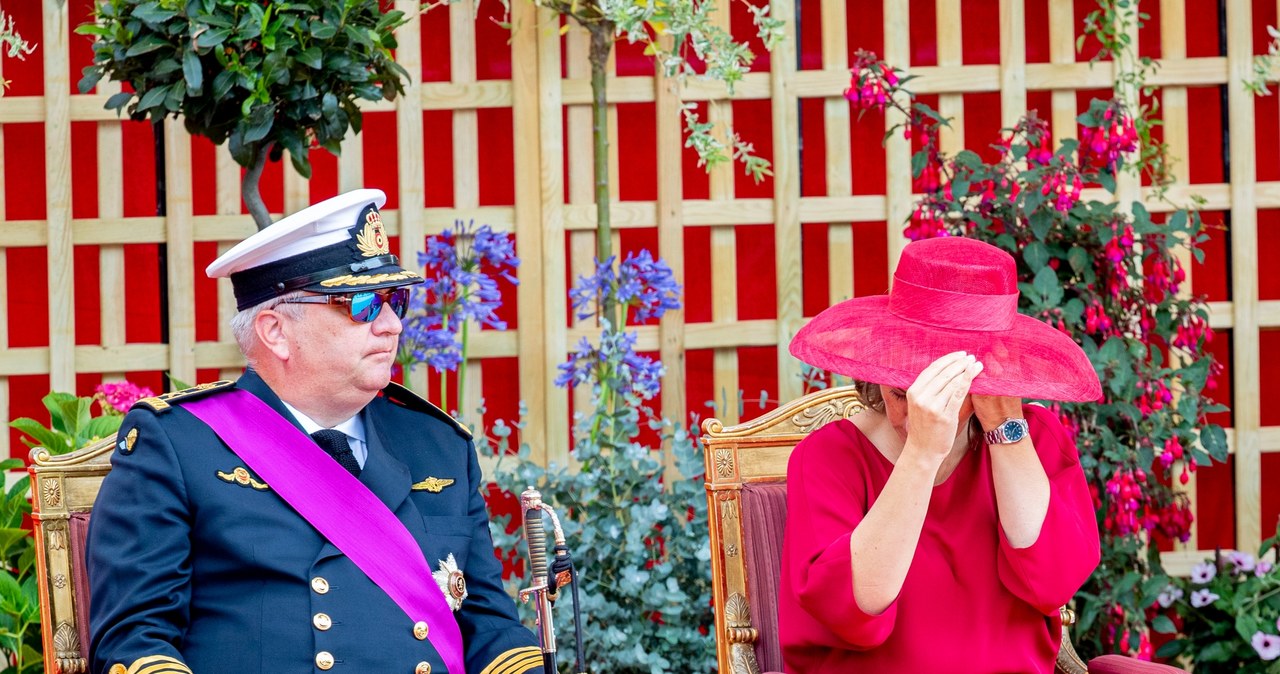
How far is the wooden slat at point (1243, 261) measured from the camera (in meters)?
4.22

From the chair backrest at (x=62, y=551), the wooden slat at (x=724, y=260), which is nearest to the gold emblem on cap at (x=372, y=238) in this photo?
the chair backrest at (x=62, y=551)

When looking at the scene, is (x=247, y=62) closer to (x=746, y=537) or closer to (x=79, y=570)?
(x=79, y=570)

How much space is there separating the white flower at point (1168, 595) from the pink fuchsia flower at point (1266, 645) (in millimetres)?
214

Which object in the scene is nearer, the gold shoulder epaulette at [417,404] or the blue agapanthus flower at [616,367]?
the gold shoulder epaulette at [417,404]

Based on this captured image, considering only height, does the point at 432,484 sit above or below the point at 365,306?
below

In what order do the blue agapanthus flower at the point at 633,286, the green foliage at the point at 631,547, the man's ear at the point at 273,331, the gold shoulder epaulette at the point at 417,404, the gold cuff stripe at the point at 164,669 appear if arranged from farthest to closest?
the blue agapanthus flower at the point at 633,286, the green foliage at the point at 631,547, the gold shoulder epaulette at the point at 417,404, the man's ear at the point at 273,331, the gold cuff stripe at the point at 164,669

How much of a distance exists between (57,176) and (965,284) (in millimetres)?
2743

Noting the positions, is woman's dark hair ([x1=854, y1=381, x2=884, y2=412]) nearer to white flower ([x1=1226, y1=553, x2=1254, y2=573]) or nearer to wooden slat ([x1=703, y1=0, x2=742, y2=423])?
wooden slat ([x1=703, y1=0, x2=742, y2=423])

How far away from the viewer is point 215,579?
2344 mm

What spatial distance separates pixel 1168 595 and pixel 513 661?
2124 mm

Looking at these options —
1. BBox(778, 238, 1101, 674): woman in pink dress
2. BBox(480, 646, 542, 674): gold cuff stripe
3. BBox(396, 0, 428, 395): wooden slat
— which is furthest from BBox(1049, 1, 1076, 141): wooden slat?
BBox(480, 646, 542, 674): gold cuff stripe

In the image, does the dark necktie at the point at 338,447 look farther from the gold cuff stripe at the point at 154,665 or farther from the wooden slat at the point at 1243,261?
the wooden slat at the point at 1243,261

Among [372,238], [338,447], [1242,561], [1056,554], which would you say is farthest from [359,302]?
[1242,561]

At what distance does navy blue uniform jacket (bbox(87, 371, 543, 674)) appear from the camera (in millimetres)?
2246
